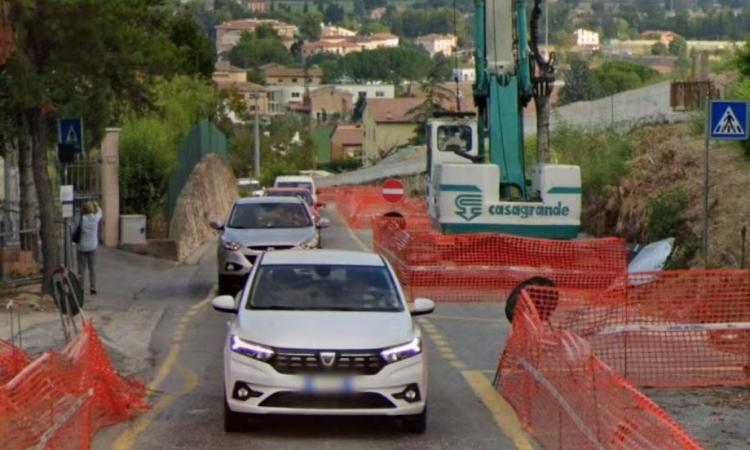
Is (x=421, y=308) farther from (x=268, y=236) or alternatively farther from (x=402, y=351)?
(x=268, y=236)

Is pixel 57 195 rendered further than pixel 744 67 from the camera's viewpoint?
Yes

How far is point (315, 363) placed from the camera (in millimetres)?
12078

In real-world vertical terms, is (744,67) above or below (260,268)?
above

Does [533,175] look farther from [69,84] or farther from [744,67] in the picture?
[69,84]

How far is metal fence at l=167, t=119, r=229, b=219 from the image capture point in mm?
40544

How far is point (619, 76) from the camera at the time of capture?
113875 mm

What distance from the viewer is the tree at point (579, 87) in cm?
10969

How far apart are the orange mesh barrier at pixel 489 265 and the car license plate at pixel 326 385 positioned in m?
12.9

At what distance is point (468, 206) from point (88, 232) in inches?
269

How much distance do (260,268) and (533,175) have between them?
14807 mm

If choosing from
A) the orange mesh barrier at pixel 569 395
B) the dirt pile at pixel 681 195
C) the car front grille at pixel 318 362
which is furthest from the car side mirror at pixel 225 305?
the dirt pile at pixel 681 195

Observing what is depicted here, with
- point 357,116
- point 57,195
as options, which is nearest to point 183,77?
point 57,195

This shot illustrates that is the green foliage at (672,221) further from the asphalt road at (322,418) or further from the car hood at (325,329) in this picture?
the car hood at (325,329)

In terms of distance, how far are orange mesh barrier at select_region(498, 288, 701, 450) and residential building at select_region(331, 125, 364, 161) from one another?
136m
